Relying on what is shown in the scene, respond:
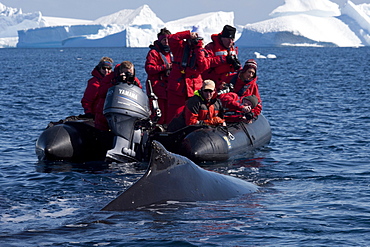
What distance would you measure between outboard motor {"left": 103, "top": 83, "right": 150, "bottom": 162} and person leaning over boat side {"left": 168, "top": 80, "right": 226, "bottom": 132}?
881 millimetres

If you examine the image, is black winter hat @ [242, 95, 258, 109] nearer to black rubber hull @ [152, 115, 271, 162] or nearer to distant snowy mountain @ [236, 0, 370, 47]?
black rubber hull @ [152, 115, 271, 162]

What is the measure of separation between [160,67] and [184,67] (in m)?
1.06

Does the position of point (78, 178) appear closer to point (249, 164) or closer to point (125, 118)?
point (125, 118)

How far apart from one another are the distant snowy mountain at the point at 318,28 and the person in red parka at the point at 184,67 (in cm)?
11889

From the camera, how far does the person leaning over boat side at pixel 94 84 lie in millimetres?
13703

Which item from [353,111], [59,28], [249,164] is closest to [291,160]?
[249,164]

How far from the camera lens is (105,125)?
13.1 metres

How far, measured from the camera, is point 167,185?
738 cm

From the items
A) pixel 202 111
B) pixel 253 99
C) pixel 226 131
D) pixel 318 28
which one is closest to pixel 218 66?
pixel 253 99

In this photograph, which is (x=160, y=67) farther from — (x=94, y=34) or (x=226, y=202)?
(x=94, y=34)

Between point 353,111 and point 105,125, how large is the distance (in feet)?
41.4

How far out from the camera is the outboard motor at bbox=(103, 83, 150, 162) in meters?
12.2

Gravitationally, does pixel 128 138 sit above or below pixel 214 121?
below

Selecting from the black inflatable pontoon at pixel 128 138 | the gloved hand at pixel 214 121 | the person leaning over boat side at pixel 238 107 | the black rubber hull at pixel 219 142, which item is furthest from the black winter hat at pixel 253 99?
the gloved hand at pixel 214 121
